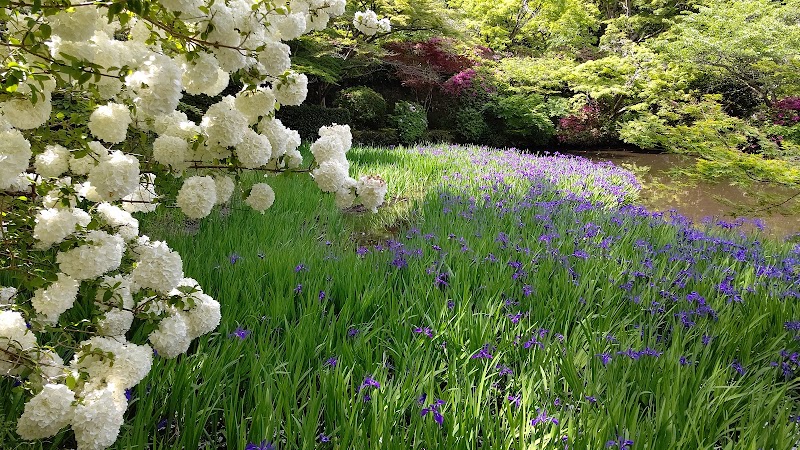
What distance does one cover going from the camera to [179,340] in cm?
123

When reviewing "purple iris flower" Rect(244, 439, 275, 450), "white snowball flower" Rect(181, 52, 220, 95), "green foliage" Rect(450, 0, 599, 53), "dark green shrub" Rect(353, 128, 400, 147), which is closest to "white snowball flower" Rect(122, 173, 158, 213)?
"white snowball flower" Rect(181, 52, 220, 95)

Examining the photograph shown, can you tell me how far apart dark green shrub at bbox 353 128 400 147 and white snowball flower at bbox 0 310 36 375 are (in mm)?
9035

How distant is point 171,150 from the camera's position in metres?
1.27

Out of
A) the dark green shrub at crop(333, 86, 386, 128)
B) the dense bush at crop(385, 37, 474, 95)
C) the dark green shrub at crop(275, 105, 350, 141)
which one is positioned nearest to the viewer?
the dark green shrub at crop(275, 105, 350, 141)

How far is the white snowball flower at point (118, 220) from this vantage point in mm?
1236

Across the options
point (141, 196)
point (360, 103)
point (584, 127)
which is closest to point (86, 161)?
point (141, 196)

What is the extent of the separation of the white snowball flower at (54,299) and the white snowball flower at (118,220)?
0.55 feet

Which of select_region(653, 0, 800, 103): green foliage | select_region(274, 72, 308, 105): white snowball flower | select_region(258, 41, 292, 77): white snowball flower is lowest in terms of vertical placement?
select_region(274, 72, 308, 105): white snowball flower

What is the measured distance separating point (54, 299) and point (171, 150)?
43 cm

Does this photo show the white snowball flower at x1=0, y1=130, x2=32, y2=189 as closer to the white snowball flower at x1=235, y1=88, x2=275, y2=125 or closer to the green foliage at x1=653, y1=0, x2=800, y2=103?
the white snowball flower at x1=235, y1=88, x2=275, y2=125

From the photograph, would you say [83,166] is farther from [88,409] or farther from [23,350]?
[88,409]

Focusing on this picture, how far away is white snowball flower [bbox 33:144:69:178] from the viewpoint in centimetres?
122

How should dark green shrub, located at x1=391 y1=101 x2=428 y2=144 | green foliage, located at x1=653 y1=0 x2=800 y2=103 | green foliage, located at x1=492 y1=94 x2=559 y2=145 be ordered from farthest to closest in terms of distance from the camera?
1. green foliage, located at x1=492 y1=94 x2=559 y2=145
2. dark green shrub, located at x1=391 y1=101 x2=428 y2=144
3. green foliage, located at x1=653 y1=0 x2=800 y2=103

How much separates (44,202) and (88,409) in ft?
1.79
